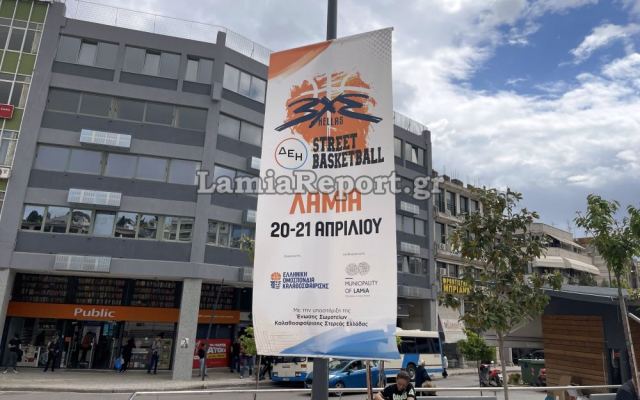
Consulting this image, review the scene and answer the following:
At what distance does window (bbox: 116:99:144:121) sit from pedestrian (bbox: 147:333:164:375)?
13.1 m

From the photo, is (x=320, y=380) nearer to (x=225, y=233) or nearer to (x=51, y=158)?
(x=225, y=233)

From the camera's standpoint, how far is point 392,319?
16.6 feet

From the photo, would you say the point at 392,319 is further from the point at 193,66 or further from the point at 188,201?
the point at 193,66

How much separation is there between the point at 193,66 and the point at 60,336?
17761mm

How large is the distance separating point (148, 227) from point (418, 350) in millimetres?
17335

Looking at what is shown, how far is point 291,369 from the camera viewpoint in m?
23.2

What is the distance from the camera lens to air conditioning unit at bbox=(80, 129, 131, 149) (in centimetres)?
2648

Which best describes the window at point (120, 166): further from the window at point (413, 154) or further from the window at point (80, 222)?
the window at point (413, 154)

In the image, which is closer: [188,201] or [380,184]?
[380,184]

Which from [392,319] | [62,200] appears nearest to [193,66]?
[62,200]

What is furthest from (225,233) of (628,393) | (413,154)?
(628,393)

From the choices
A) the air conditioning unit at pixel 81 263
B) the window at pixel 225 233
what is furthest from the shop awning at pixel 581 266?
the air conditioning unit at pixel 81 263

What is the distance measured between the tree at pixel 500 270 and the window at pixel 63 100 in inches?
993

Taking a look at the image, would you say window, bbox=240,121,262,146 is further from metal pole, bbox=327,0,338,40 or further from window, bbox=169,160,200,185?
metal pole, bbox=327,0,338,40
